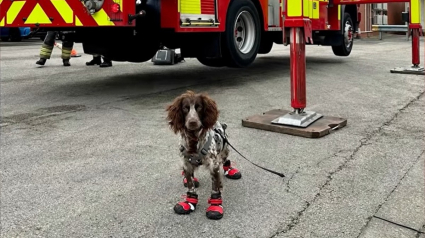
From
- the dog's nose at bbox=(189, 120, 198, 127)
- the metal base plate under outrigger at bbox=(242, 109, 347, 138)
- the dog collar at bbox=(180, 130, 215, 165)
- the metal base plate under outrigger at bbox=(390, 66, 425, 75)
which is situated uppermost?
the dog's nose at bbox=(189, 120, 198, 127)

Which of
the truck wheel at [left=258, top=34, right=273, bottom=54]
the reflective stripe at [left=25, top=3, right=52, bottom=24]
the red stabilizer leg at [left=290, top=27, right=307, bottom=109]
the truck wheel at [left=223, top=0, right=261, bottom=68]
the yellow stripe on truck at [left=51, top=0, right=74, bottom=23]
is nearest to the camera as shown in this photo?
the red stabilizer leg at [left=290, top=27, right=307, bottom=109]

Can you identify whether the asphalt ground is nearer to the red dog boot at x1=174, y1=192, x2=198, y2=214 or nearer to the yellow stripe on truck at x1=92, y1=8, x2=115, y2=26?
the red dog boot at x1=174, y1=192, x2=198, y2=214

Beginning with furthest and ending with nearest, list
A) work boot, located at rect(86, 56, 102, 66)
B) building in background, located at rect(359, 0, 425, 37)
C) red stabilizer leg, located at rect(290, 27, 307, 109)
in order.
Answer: building in background, located at rect(359, 0, 425, 37) → work boot, located at rect(86, 56, 102, 66) → red stabilizer leg, located at rect(290, 27, 307, 109)

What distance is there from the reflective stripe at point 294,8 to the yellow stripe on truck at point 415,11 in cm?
472

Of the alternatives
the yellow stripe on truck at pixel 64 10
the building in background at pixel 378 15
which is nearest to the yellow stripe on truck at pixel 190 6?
the yellow stripe on truck at pixel 64 10

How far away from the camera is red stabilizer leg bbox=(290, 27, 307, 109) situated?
15.7ft

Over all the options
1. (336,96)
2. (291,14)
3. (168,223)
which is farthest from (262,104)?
(168,223)

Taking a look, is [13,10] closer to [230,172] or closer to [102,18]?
[102,18]

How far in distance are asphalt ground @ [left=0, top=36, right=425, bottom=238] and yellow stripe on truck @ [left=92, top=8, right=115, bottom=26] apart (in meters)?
1.01

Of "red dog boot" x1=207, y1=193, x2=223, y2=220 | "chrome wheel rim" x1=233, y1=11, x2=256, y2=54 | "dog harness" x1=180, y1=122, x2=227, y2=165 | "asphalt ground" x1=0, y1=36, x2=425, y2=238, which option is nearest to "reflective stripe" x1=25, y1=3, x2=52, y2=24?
"asphalt ground" x1=0, y1=36, x2=425, y2=238

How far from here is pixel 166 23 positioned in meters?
6.32

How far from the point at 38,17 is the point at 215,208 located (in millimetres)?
4228

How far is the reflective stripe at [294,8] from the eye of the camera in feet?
15.4

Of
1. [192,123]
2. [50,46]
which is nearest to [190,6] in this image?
[192,123]
